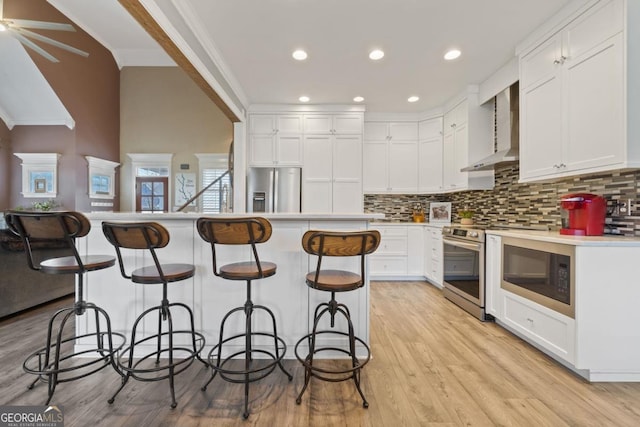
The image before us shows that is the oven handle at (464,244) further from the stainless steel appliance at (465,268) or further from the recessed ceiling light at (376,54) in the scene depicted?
the recessed ceiling light at (376,54)

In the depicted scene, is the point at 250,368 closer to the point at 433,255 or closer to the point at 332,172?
the point at 433,255

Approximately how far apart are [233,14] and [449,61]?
226cm

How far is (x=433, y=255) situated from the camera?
13.1 feet

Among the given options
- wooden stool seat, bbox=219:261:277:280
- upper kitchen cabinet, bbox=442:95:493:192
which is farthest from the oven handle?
wooden stool seat, bbox=219:261:277:280

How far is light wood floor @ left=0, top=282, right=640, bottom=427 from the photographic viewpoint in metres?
1.47

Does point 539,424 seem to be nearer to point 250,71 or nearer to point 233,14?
point 233,14

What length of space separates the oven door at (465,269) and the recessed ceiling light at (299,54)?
264 centimetres

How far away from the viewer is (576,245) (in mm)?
1806

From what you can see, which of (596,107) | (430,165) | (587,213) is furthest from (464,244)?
(430,165)

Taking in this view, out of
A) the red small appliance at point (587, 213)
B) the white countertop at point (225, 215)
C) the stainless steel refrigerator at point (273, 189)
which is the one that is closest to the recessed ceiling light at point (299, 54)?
the stainless steel refrigerator at point (273, 189)

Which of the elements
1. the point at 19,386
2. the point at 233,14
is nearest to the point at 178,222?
the point at 19,386

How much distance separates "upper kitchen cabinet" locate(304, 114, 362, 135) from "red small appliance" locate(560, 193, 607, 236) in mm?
2864

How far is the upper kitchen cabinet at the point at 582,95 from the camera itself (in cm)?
183

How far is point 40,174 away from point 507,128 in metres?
7.67
